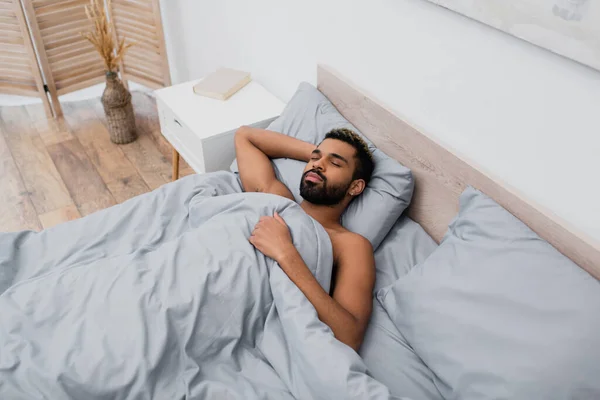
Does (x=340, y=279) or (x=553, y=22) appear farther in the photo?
(x=340, y=279)

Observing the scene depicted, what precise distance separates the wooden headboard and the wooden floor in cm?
120

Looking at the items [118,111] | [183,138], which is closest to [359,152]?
[183,138]

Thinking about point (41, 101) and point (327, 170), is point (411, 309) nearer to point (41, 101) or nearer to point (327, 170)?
point (327, 170)

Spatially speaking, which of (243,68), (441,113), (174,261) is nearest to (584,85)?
(441,113)

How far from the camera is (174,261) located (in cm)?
128

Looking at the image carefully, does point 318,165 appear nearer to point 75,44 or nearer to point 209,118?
point 209,118

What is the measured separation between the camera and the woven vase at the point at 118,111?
2656 millimetres

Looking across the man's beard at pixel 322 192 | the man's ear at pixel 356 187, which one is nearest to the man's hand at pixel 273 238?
the man's beard at pixel 322 192

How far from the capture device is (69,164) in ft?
8.73

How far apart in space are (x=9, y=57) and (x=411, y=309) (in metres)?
2.63

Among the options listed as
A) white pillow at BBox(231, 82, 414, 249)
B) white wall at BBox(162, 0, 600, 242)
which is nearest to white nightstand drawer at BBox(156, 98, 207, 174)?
white pillow at BBox(231, 82, 414, 249)

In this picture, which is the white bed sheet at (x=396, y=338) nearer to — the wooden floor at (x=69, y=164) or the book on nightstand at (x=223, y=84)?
the book on nightstand at (x=223, y=84)

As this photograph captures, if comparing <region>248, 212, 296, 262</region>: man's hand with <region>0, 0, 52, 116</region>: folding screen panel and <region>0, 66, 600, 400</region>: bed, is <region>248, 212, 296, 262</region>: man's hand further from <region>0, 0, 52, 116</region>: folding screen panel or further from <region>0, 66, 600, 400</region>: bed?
<region>0, 0, 52, 116</region>: folding screen panel

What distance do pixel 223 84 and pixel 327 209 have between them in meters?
0.92
